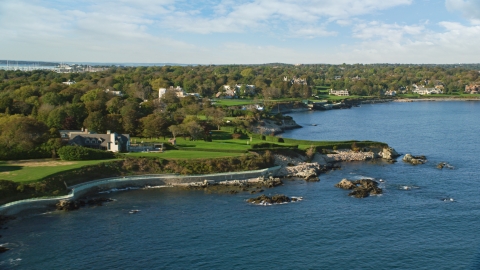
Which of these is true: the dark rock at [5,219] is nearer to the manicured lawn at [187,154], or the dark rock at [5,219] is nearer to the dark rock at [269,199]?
the manicured lawn at [187,154]

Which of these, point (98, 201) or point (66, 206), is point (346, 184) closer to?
point (98, 201)

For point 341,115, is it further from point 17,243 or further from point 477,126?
point 17,243

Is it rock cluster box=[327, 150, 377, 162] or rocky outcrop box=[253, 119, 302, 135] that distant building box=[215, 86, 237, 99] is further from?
rock cluster box=[327, 150, 377, 162]

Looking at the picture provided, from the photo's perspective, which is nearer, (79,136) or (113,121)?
(79,136)

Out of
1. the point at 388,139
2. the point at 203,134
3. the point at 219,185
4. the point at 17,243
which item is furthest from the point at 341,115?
the point at 17,243

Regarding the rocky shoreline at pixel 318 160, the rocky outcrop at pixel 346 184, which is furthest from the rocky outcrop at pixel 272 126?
the rocky outcrop at pixel 346 184

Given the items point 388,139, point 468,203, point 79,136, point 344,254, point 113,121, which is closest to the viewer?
point 344,254

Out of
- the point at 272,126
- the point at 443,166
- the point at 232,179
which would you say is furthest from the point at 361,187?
the point at 272,126

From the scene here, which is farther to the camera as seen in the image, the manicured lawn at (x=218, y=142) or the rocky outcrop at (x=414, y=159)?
the manicured lawn at (x=218, y=142)
